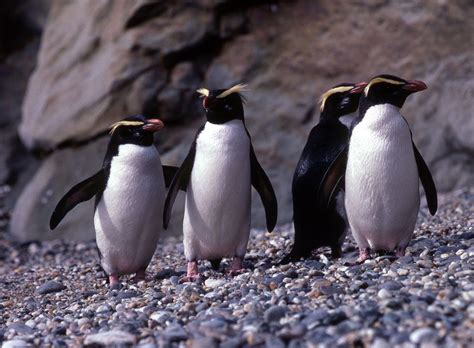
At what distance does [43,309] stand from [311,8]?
5.70 m

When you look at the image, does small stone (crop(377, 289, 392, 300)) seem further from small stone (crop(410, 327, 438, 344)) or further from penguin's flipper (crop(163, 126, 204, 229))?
penguin's flipper (crop(163, 126, 204, 229))

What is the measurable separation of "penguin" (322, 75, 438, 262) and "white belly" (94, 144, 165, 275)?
123 cm

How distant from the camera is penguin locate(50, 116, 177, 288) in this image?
5426 mm

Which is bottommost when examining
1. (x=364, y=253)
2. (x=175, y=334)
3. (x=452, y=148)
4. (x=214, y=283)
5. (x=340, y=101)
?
(x=452, y=148)

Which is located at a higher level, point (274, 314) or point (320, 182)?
point (274, 314)

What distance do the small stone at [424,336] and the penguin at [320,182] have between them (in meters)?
2.30

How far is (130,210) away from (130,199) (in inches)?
2.9

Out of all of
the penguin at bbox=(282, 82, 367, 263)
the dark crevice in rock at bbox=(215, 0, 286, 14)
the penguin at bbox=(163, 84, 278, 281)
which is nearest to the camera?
the penguin at bbox=(163, 84, 278, 281)

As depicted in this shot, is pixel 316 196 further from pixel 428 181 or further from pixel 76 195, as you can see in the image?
pixel 76 195

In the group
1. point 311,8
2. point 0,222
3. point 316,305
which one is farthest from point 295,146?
point 316,305

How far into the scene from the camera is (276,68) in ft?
31.5

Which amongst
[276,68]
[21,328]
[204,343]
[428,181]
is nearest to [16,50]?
[276,68]

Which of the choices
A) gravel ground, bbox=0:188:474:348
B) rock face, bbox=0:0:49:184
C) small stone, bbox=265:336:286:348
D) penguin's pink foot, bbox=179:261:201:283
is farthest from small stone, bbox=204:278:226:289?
rock face, bbox=0:0:49:184

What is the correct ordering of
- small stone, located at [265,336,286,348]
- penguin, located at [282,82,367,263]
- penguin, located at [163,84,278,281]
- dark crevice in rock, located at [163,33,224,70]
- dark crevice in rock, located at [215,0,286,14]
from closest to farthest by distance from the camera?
1. small stone, located at [265,336,286,348]
2. penguin, located at [163,84,278,281]
3. penguin, located at [282,82,367,263]
4. dark crevice in rock, located at [163,33,224,70]
5. dark crevice in rock, located at [215,0,286,14]
